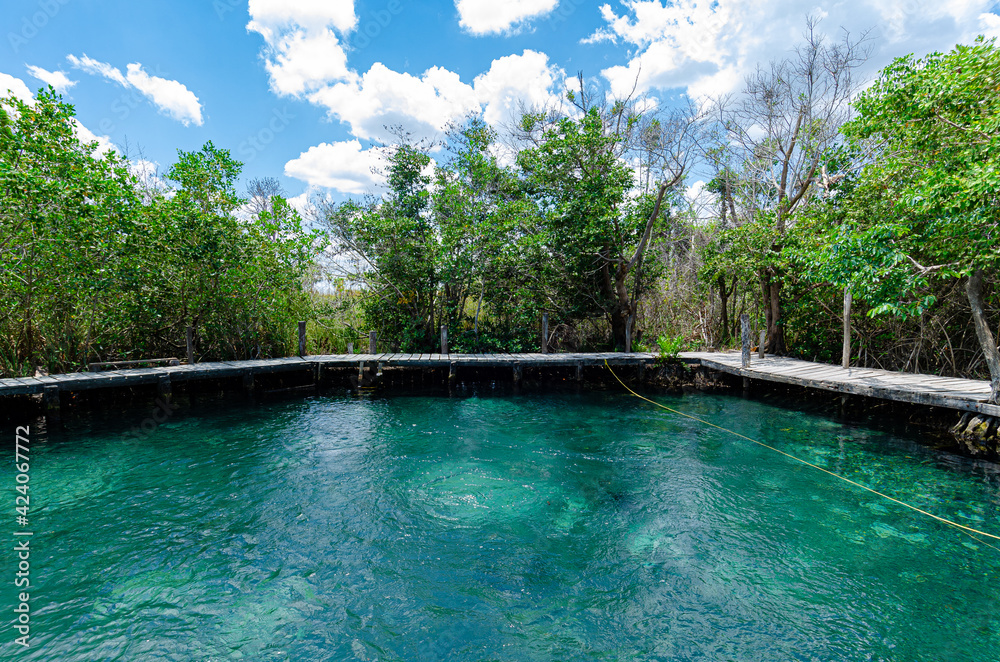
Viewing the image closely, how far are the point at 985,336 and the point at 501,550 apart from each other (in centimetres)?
732

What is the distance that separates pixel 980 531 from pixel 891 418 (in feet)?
16.1

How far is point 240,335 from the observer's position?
458 inches

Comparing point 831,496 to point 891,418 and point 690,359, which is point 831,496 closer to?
→ point 891,418

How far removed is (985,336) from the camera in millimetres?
6207

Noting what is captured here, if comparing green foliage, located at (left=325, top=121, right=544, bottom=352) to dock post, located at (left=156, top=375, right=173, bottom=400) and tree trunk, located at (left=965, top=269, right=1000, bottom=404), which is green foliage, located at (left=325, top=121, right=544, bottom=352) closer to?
dock post, located at (left=156, top=375, right=173, bottom=400)

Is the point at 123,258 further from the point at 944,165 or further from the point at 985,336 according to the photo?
the point at 985,336

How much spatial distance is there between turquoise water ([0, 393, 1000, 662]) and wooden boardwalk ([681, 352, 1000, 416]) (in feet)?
2.81

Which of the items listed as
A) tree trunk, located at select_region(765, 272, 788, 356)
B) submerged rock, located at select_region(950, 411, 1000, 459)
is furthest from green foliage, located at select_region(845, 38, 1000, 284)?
tree trunk, located at select_region(765, 272, 788, 356)

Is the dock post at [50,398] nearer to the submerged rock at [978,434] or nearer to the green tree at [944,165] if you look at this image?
the green tree at [944,165]

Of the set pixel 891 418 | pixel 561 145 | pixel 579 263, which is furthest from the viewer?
pixel 579 263

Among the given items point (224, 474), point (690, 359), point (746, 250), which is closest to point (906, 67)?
point (746, 250)

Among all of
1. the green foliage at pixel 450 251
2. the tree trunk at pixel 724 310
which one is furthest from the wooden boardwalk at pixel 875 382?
the green foliage at pixel 450 251

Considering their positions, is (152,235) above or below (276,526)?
above

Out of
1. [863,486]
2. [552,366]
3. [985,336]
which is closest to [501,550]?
[863,486]
